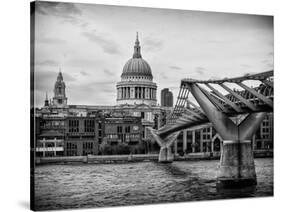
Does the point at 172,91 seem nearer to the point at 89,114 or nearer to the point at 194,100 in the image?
the point at 194,100

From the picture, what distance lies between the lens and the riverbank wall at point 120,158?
12.5m

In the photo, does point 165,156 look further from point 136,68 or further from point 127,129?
point 136,68

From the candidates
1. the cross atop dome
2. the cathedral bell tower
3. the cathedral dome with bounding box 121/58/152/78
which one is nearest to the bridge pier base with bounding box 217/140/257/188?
the cathedral dome with bounding box 121/58/152/78

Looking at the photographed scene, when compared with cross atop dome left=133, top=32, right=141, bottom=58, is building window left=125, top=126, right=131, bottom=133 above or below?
below

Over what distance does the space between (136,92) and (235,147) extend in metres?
2.53

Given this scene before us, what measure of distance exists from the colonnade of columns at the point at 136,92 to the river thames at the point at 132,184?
142 cm

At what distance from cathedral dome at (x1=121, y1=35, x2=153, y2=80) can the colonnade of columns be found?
0.28 meters

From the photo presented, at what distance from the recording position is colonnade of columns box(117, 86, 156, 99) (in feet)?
42.8

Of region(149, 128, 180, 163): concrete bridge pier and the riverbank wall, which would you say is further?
region(149, 128, 180, 163): concrete bridge pier

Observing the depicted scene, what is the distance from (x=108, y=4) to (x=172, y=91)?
236cm

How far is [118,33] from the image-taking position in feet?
41.9

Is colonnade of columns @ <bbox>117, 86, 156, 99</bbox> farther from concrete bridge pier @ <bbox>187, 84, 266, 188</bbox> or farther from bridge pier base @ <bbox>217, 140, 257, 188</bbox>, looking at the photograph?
bridge pier base @ <bbox>217, 140, 257, 188</bbox>

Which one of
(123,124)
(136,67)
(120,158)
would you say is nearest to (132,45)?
(136,67)

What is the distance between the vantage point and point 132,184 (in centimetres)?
1273
